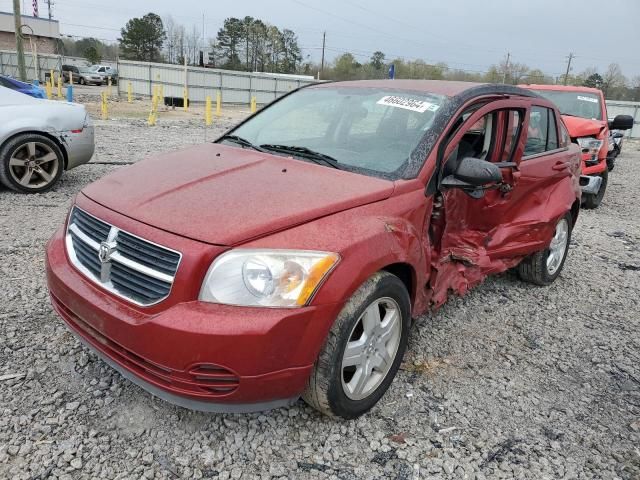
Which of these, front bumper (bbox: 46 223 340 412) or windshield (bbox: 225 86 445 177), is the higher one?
windshield (bbox: 225 86 445 177)

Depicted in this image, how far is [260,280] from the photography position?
7.02 ft

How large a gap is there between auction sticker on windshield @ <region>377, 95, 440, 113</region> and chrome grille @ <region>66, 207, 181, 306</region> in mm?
1845

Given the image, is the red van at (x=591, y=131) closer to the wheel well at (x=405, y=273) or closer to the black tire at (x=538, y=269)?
the black tire at (x=538, y=269)

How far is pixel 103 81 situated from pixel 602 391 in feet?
162

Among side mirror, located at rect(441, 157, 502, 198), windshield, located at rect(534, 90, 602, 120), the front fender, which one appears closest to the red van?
windshield, located at rect(534, 90, 602, 120)

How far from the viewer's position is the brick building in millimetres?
58406

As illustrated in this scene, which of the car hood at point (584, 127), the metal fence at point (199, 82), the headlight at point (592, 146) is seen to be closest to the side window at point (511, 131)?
the headlight at point (592, 146)

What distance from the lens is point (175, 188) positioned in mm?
2615

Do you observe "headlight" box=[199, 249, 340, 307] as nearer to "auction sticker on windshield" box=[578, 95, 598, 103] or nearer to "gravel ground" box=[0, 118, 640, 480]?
"gravel ground" box=[0, 118, 640, 480]

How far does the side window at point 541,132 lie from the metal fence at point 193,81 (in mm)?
26009

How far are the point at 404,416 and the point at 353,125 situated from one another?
71.5 inches

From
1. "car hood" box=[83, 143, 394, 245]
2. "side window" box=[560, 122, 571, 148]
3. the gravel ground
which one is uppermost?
"side window" box=[560, 122, 571, 148]

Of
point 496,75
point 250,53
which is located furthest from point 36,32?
point 496,75

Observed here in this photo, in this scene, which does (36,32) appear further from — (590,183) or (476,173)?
(476,173)
